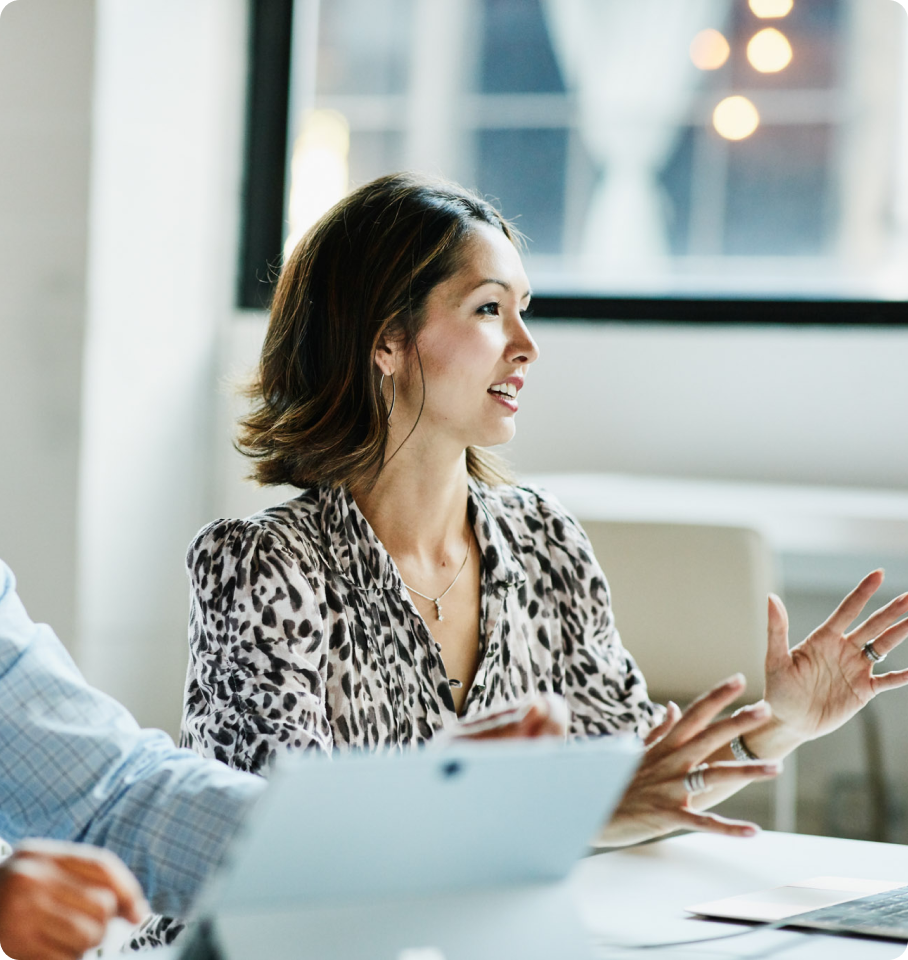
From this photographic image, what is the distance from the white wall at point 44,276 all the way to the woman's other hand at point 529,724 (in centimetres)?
210

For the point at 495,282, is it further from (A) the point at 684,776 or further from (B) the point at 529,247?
(B) the point at 529,247

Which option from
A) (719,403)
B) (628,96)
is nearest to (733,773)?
(719,403)

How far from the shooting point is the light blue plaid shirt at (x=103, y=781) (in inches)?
37.3

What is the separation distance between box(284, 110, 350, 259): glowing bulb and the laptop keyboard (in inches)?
102

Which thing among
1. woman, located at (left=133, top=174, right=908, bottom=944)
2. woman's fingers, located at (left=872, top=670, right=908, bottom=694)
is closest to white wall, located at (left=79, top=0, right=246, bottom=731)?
woman, located at (left=133, top=174, right=908, bottom=944)

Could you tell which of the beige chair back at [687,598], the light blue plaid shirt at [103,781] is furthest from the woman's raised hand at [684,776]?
the beige chair back at [687,598]

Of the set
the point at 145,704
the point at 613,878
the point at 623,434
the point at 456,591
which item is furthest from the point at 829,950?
the point at 145,704

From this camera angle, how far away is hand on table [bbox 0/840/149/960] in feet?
2.29

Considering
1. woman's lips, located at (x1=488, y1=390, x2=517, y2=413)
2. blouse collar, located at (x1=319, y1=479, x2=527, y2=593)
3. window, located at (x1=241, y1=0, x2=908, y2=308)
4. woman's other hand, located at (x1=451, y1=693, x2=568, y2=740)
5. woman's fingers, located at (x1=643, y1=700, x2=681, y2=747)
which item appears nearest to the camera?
woman's other hand, located at (x1=451, y1=693, x2=568, y2=740)

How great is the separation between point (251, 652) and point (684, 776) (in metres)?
0.49

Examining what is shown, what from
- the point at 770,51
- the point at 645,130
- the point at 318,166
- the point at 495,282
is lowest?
the point at 495,282

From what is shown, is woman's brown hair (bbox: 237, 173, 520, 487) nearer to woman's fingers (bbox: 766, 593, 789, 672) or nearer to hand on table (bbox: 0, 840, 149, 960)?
woman's fingers (bbox: 766, 593, 789, 672)

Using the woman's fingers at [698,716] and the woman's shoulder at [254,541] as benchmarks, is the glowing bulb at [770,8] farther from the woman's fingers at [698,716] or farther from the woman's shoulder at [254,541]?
the woman's fingers at [698,716]

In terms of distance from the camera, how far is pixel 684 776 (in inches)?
43.9
